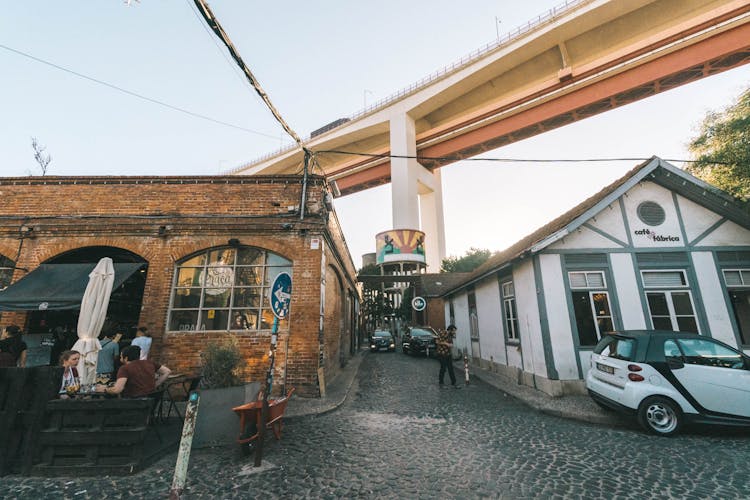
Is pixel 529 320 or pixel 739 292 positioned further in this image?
pixel 529 320

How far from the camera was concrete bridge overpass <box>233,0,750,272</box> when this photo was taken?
2159 centimetres

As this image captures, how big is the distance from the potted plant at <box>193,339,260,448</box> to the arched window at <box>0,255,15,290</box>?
7768 mm

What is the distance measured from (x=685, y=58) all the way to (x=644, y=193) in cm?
2175

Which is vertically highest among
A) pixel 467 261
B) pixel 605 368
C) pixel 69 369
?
pixel 467 261

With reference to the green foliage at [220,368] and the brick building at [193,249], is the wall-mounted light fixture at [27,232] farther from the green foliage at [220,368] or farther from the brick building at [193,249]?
the green foliage at [220,368]

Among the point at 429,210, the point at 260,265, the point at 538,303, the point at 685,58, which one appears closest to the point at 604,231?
the point at 538,303

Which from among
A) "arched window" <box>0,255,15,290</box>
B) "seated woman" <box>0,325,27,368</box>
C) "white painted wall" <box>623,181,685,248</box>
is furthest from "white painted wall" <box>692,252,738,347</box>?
"arched window" <box>0,255,15,290</box>

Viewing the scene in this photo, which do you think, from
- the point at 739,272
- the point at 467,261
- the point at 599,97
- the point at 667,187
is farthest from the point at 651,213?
the point at 467,261

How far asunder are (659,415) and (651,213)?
19.5ft

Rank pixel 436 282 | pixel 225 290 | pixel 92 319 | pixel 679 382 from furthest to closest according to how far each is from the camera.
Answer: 1. pixel 436 282
2. pixel 225 290
3. pixel 92 319
4. pixel 679 382

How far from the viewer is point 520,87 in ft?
95.1

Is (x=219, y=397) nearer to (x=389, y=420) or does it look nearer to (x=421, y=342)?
(x=389, y=420)

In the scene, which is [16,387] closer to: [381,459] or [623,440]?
[381,459]

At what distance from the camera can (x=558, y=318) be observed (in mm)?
8297
